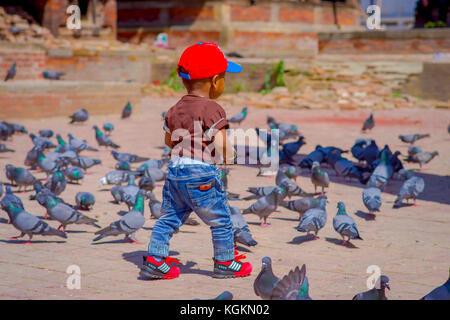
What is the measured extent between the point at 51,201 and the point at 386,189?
4863 millimetres

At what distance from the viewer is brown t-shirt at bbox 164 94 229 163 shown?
470 centimetres

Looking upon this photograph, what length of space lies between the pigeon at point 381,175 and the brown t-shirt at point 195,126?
170 inches

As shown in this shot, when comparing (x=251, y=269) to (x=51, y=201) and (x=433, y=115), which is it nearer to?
(x=51, y=201)

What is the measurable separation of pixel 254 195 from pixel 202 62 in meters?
3.43

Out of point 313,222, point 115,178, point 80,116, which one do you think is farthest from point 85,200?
point 80,116

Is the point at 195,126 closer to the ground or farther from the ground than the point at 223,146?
farther from the ground

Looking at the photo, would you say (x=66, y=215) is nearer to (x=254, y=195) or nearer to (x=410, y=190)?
(x=254, y=195)

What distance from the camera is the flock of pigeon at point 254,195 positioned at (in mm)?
4238

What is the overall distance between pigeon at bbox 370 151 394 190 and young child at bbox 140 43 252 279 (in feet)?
13.6

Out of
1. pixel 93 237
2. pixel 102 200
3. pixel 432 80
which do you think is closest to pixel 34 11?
pixel 432 80

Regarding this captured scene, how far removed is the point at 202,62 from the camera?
4730mm

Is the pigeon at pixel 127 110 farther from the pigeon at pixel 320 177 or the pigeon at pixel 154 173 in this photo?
the pigeon at pixel 320 177

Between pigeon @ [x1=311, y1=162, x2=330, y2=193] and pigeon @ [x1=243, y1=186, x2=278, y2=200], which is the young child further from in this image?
pigeon @ [x1=311, y1=162, x2=330, y2=193]
